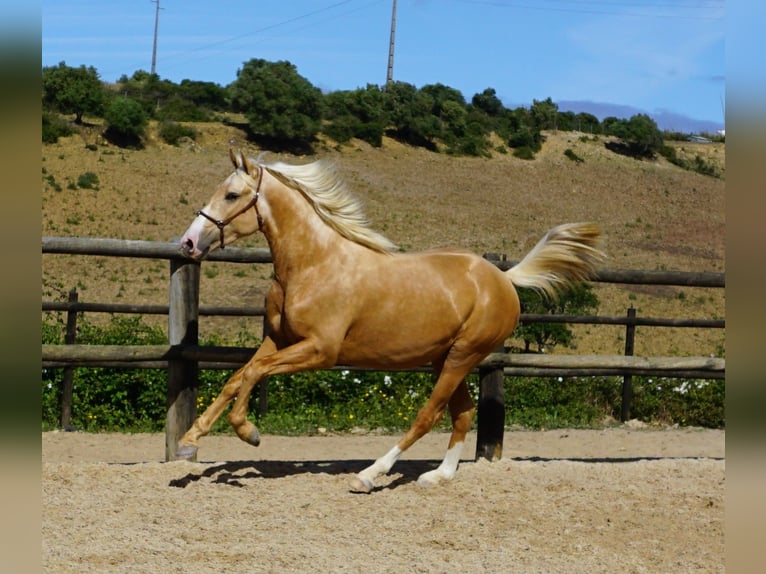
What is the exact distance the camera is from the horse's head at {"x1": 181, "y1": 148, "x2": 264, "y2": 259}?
5.32 meters

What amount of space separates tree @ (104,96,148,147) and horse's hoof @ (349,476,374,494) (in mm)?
37970

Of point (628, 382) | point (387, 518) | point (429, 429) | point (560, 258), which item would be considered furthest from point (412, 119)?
point (387, 518)

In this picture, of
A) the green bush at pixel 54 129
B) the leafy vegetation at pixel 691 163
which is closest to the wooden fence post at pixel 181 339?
the green bush at pixel 54 129

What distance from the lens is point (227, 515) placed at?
200 inches

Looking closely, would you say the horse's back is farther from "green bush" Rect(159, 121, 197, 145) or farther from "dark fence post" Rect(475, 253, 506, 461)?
"green bush" Rect(159, 121, 197, 145)

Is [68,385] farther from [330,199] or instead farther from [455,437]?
[455,437]

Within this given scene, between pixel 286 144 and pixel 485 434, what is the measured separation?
38.0 m

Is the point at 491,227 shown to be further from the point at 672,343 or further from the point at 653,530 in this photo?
the point at 653,530

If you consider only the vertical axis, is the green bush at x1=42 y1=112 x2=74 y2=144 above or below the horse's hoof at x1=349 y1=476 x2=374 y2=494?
above

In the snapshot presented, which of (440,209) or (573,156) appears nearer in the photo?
(440,209)

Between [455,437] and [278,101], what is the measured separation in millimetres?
39988

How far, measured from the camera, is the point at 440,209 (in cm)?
3969

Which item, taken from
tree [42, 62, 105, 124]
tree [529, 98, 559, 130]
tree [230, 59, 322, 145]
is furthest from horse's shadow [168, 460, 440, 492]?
tree [529, 98, 559, 130]
